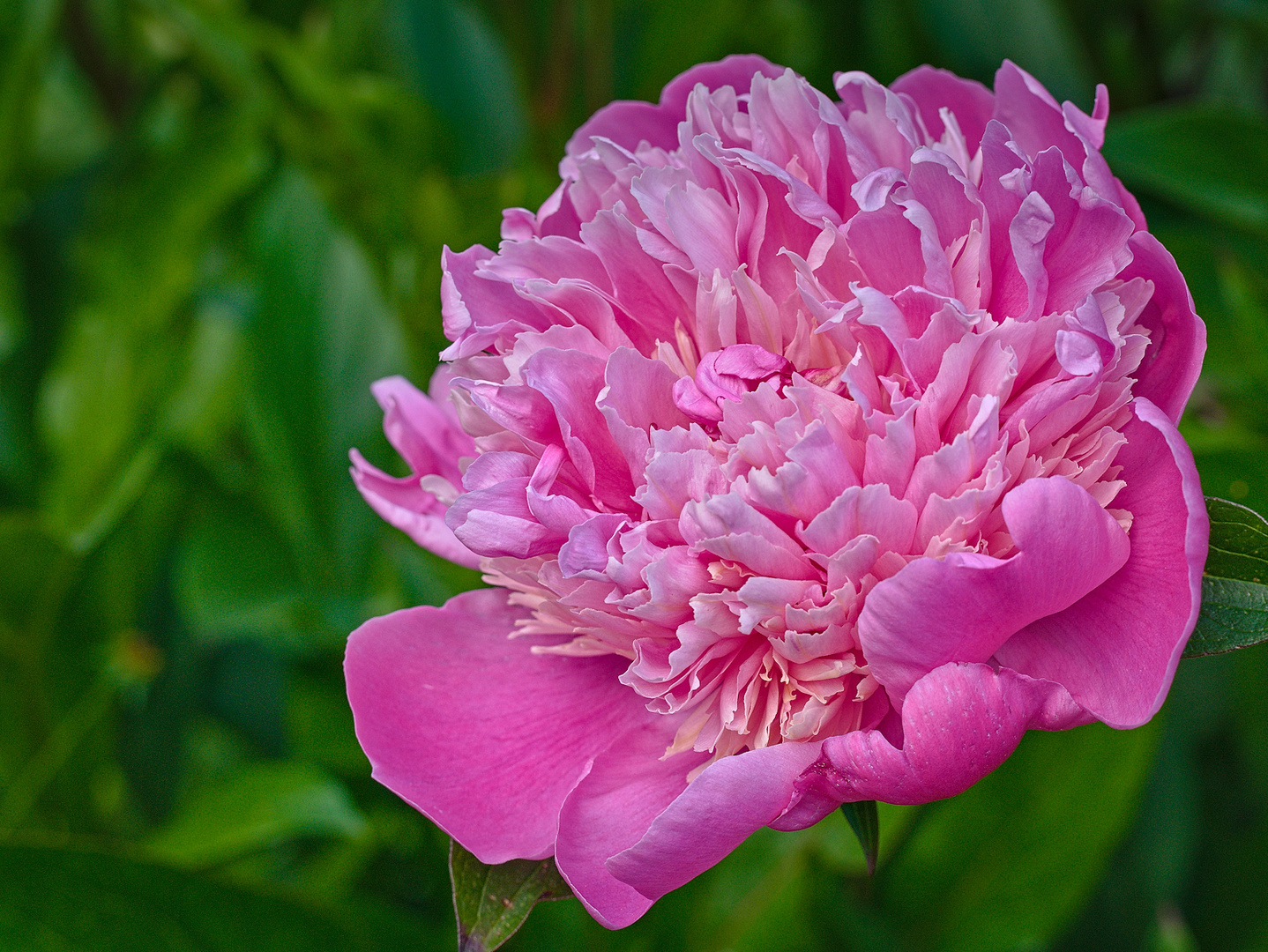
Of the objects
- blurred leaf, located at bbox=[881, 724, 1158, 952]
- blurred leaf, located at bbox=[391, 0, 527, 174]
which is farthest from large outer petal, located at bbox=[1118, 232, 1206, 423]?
blurred leaf, located at bbox=[391, 0, 527, 174]

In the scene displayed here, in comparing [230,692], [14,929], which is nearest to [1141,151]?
[14,929]

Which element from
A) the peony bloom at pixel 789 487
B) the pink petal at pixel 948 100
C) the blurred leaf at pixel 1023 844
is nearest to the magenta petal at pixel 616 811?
the peony bloom at pixel 789 487

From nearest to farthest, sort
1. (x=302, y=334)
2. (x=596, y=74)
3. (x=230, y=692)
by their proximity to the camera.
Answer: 1. (x=302, y=334)
2. (x=596, y=74)
3. (x=230, y=692)

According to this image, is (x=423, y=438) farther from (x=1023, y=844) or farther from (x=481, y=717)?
(x=1023, y=844)

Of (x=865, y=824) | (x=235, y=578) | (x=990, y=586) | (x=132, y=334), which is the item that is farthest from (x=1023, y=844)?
(x=132, y=334)

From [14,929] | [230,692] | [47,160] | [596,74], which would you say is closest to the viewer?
[14,929]

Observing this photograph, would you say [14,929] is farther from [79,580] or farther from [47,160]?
[47,160]
